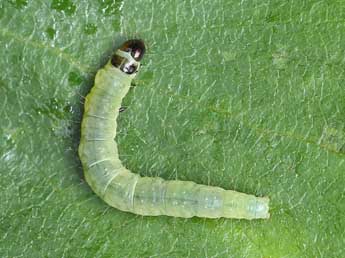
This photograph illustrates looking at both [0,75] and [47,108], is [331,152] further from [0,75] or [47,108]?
[0,75]

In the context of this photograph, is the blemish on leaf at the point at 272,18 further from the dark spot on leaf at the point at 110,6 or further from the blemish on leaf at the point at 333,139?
the dark spot on leaf at the point at 110,6

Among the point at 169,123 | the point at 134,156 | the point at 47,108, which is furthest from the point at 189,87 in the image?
the point at 47,108

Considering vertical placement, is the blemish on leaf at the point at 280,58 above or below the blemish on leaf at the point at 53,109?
above

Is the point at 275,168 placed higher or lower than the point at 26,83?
lower

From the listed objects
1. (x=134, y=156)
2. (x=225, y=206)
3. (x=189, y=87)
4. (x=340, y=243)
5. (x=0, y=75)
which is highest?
(x=0, y=75)

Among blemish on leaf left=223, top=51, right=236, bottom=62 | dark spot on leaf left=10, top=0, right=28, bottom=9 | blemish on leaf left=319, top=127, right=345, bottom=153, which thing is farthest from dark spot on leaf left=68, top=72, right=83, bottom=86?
blemish on leaf left=319, top=127, right=345, bottom=153

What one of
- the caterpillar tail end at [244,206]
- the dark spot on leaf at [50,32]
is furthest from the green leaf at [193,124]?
the caterpillar tail end at [244,206]

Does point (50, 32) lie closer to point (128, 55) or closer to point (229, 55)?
point (128, 55)
